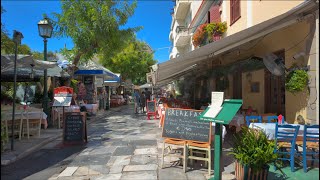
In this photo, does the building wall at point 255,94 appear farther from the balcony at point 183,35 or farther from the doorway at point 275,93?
the balcony at point 183,35

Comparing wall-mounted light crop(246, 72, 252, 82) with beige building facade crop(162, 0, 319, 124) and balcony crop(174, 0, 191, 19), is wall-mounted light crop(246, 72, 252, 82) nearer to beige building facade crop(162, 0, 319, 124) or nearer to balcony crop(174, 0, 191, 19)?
beige building facade crop(162, 0, 319, 124)

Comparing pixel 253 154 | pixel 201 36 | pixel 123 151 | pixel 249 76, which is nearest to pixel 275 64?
pixel 249 76

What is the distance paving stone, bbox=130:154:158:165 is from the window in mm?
7495

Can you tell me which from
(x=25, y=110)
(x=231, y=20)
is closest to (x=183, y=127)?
(x=25, y=110)

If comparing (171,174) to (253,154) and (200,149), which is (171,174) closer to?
(200,149)

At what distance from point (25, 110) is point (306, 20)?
26.9 feet

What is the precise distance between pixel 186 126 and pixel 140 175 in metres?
1.32

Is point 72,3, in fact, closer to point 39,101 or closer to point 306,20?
point 39,101

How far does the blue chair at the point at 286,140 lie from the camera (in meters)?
5.29

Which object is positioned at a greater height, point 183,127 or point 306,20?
point 306,20

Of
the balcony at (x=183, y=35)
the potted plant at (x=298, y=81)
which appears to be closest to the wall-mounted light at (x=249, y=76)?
the potted plant at (x=298, y=81)

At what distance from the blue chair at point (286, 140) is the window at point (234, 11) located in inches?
291

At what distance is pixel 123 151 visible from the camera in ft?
25.2

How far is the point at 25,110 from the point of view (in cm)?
934
